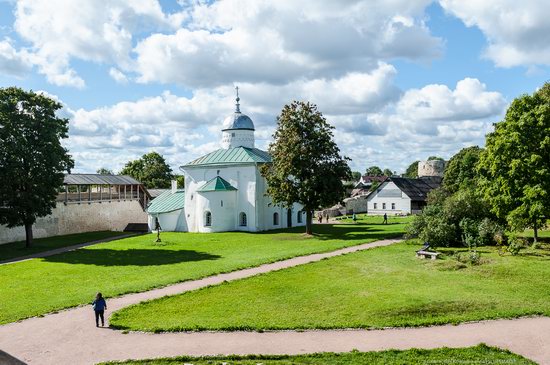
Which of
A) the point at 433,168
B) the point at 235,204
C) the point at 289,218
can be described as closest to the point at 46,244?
the point at 235,204

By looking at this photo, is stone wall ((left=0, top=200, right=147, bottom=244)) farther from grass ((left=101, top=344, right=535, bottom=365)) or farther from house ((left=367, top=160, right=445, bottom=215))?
grass ((left=101, top=344, right=535, bottom=365))

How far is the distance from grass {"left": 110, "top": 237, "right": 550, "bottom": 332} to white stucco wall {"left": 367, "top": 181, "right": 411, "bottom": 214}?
46.2 metres

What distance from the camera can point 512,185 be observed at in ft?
90.2

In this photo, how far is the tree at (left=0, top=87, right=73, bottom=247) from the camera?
36.1 metres

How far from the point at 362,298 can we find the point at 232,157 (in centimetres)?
3441

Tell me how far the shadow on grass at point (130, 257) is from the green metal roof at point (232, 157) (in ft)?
56.1

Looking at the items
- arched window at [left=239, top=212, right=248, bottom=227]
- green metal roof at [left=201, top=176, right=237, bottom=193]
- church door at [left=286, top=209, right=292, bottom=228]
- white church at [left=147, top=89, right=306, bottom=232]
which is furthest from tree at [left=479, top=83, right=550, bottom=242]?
green metal roof at [left=201, top=176, right=237, bottom=193]

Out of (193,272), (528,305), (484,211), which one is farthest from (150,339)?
(484,211)

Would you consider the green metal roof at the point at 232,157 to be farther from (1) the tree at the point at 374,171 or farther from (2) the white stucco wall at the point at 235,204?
(1) the tree at the point at 374,171

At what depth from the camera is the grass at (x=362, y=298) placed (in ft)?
52.0

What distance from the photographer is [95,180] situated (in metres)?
57.3

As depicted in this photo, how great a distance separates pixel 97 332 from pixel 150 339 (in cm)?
221

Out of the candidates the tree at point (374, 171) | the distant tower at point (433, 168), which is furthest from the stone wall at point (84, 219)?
the tree at point (374, 171)

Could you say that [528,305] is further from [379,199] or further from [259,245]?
[379,199]
